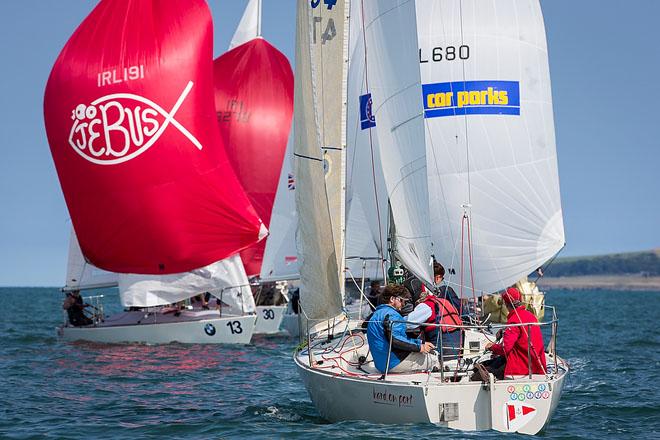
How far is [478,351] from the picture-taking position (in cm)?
1270

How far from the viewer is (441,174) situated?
15.8m

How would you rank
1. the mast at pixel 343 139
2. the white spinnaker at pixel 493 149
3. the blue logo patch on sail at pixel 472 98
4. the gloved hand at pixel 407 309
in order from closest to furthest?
the gloved hand at pixel 407 309
the mast at pixel 343 139
the white spinnaker at pixel 493 149
the blue logo patch on sail at pixel 472 98

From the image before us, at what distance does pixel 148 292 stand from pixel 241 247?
245 centimetres

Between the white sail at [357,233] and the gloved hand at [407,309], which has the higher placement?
the white sail at [357,233]

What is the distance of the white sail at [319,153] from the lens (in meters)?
12.9

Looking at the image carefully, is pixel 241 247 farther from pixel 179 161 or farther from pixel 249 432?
pixel 249 432

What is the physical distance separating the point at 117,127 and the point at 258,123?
8.56 metres

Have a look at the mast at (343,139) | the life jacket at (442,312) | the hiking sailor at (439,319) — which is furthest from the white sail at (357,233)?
the life jacket at (442,312)

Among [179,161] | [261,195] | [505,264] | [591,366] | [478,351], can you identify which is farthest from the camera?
[261,195]

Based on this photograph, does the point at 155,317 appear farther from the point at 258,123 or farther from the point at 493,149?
the point at 493,149

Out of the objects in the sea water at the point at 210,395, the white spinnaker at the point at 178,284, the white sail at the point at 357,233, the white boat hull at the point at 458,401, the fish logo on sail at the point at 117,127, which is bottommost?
the sea water at the point at 210,395

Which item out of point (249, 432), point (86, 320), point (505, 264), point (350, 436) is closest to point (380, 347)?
point (350, 436)

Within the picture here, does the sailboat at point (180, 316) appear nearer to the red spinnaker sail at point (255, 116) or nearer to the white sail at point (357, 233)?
the red spinnaker sail at point (255, 116)

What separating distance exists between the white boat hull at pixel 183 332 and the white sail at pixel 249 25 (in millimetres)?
11418
